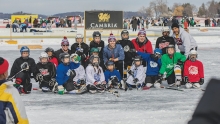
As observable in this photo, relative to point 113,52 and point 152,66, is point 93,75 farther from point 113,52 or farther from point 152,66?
point 152,66

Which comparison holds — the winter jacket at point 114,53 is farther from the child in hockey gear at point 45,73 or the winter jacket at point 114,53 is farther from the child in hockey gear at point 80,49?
the child in hockey gear at point 45,73

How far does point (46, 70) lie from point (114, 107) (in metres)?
2.50

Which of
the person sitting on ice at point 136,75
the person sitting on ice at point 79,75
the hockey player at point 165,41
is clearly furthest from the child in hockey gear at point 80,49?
the hockey player at point 165,41

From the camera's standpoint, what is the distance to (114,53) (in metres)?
10.6

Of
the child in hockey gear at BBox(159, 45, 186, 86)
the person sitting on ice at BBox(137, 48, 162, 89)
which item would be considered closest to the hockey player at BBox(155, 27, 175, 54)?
the person sitting on ice at BBox(137, 48, 162, 89)

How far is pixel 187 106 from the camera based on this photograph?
7.81 meters

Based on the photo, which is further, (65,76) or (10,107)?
(65,76)

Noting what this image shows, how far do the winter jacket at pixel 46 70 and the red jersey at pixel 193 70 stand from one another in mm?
3108

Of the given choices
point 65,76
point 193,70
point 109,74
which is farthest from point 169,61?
point 65,76

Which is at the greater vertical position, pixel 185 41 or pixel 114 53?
pixel 185 41

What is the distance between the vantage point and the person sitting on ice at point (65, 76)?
9.45 m

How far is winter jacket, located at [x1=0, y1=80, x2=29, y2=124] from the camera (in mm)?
2959

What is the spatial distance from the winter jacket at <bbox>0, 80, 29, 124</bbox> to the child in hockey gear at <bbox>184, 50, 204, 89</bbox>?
7.34m

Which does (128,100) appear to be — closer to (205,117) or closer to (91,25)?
(205,117)
